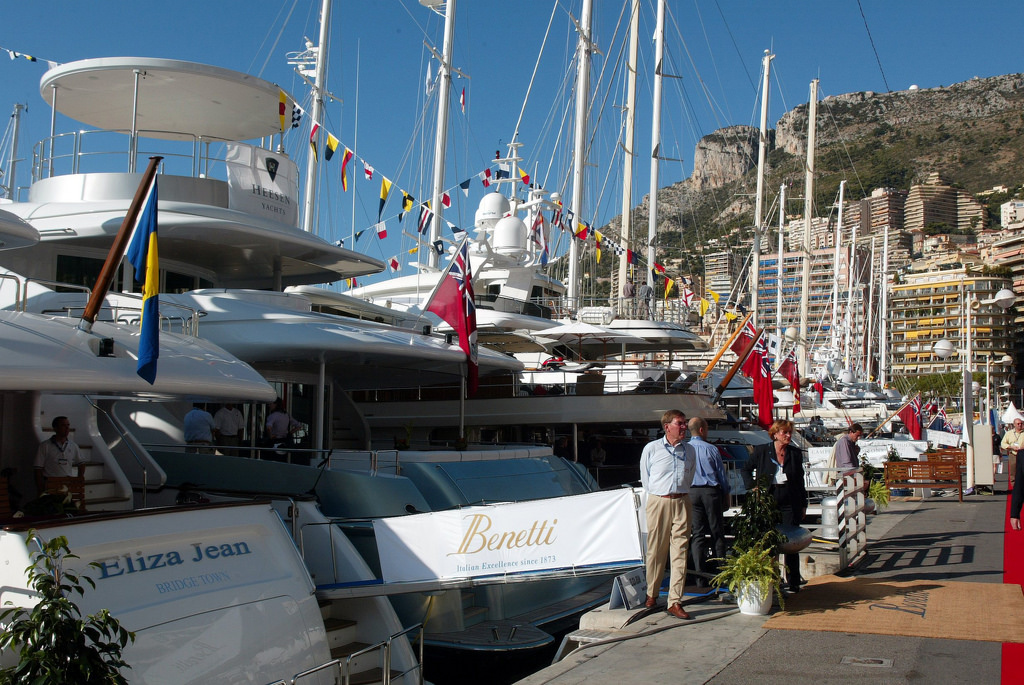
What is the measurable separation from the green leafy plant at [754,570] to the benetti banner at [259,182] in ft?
34.3

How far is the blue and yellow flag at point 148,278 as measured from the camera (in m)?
7.15

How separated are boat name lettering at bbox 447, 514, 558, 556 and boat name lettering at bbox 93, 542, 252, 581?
6.06 feet

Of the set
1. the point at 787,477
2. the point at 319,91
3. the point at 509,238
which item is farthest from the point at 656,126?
the point at 787,477

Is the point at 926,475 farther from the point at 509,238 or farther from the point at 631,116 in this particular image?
the point at 631,116

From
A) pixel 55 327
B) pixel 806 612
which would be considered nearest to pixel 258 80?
pixel 55 327

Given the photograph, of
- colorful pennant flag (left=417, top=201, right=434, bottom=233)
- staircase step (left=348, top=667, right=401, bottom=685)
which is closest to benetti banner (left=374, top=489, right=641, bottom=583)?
staircase step (left=348, top=667, right=401, bottom=685)

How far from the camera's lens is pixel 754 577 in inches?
300

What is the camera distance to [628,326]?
2562 centimetres

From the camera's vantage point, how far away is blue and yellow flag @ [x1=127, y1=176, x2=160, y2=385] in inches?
282

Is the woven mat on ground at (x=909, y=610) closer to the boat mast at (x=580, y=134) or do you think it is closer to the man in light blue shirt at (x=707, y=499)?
the man in light blue shirt at (x=707, y=499)

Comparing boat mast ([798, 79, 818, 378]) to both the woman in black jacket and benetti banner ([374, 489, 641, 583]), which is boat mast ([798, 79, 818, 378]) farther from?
benetti banner ([374, 489, 641, 583])

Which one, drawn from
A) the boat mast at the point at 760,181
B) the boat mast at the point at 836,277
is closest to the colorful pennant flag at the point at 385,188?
the boat mast at the point at 760,181

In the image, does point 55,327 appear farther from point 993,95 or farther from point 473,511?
point 993,95

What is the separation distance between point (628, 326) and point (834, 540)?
15.1 metres
